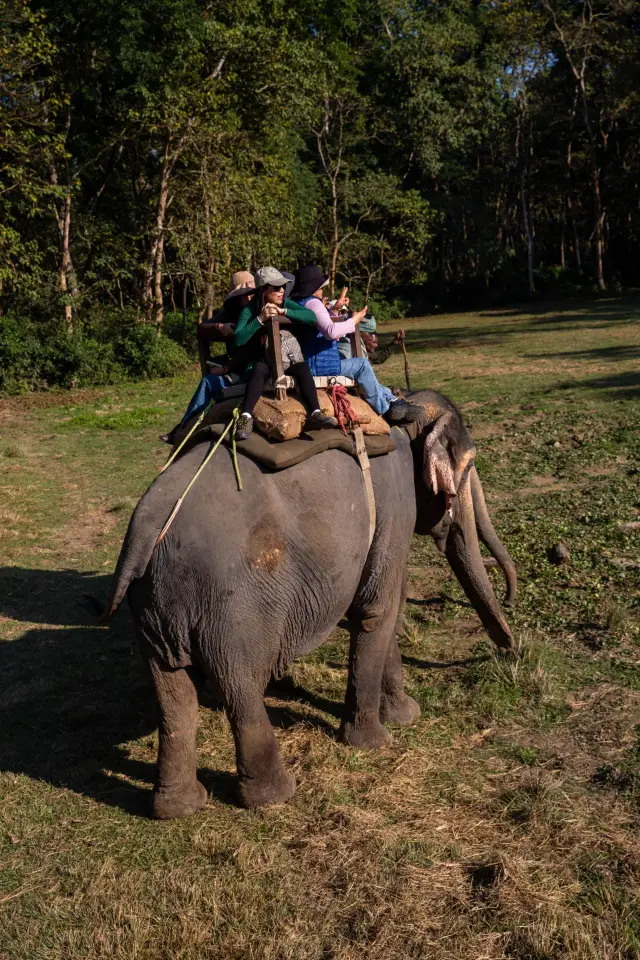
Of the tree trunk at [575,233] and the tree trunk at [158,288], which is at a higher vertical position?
the tree trunk at [575,233]

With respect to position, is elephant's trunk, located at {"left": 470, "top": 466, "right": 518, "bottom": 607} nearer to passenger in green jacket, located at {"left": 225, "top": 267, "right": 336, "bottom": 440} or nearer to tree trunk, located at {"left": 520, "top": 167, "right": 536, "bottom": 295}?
passenger in green jacket, located at {"left": 225, "top": 267, "right": 336, "bottom": 440}

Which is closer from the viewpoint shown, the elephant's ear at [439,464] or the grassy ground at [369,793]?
the grassy ground at [369,793]

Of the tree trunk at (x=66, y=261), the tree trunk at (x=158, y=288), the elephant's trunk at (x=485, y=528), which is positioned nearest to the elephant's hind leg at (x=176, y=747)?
the elephant's trunk at (x=485, y=528)

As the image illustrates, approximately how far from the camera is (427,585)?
26.9ft

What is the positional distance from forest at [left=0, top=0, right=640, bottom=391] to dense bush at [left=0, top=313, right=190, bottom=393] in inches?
2.7

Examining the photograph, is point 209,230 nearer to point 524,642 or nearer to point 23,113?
point 23,113

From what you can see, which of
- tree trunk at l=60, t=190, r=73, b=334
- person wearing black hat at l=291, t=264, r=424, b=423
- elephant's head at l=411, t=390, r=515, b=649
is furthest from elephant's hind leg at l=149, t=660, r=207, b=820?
tree trunk at l=60, t=190, r=73, b=334

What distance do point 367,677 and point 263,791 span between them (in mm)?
1023

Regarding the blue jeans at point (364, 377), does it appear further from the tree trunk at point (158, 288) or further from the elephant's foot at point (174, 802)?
the tree trunk at point (158, 288)

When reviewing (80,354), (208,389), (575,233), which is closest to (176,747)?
(208,389)

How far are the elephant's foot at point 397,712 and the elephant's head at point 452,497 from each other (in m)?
0.94

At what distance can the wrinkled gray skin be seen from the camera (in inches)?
168

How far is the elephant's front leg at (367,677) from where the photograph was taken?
5391mm

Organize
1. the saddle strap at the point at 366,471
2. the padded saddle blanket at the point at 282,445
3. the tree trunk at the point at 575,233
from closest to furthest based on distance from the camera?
the padded saddle blanket at the point at 282,445
the saddle strap at the point at 366,471
the tree trunk at the point at 575,233
